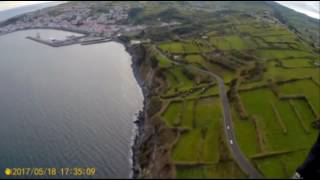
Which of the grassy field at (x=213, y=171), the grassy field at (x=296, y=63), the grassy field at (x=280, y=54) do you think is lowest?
the grassy field at (x=280, y=54)

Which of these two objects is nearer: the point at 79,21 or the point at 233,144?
the point at 233,144

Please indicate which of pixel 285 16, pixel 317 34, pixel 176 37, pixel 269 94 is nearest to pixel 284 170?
pixel 269 94

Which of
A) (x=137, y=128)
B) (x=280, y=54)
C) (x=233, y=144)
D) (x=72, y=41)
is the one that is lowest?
(x=72, y=41)

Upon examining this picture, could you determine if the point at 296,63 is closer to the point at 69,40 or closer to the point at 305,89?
the point at 305,89

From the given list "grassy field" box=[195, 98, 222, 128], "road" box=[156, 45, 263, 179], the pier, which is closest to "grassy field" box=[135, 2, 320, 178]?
"grassy field" box=[195, 98, 222, 128]

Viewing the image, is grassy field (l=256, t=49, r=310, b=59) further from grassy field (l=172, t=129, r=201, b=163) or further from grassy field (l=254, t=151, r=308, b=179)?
grassy field (l=254, t=151, r=308, b=179)

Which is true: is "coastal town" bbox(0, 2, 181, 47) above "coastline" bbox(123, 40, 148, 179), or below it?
below

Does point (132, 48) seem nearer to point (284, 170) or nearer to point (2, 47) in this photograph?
point (2, 47)

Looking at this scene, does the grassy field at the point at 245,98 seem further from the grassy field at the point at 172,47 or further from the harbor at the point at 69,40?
the harbor at the point at 69,40

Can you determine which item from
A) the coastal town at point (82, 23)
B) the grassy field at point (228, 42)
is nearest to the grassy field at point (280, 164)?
the grassy field at point (228, 42)

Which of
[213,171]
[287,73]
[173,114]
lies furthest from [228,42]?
[213,171]

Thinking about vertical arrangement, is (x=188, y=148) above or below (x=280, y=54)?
above
